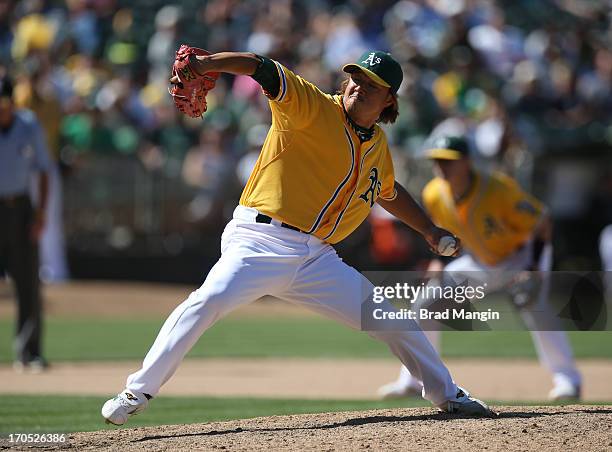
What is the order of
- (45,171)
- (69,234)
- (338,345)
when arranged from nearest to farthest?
1. (45,171)
2. (338,345)
3. (69,234)

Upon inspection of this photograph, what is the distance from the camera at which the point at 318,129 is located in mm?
5887

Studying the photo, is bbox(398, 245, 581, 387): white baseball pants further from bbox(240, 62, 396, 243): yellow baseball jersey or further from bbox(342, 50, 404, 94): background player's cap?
bbox(342, 50, 404, 94): background player's cap

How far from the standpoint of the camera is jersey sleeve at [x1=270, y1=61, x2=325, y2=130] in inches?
223

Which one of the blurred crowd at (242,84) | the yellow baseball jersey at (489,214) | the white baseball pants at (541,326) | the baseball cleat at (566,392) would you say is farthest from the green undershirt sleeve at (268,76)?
the blurred crowd at (242,84)

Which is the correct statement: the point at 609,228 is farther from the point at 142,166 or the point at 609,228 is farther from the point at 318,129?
the point at 318,129

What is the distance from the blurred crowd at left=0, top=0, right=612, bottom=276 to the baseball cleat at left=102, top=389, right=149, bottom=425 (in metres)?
9.08

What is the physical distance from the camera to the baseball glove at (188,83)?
5.47 meters

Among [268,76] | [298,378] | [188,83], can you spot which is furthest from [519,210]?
[188,83]

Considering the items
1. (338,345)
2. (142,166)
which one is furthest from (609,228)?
(142,166)

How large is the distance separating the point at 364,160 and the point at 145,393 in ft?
5.81

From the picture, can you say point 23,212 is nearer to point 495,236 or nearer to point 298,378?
point 298,378

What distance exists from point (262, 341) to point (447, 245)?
23.3 feet

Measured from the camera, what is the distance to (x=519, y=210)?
9.05 m

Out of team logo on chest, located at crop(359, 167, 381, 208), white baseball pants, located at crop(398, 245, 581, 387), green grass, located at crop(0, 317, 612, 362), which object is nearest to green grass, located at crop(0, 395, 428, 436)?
white baseball pants, located at crop(398, 245, 581, 387)
